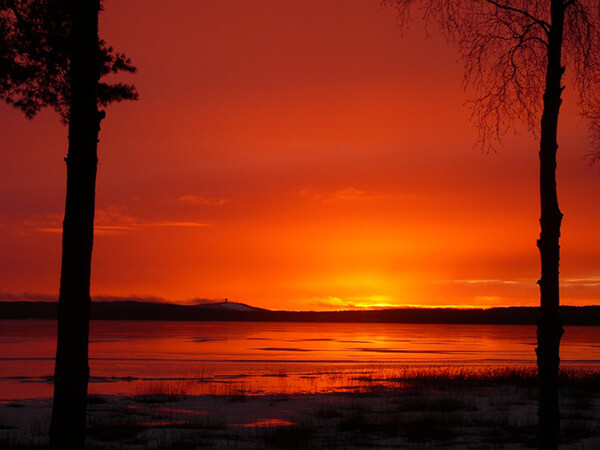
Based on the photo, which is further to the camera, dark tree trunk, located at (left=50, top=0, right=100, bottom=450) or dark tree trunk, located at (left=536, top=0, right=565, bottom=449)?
dark tree trunk, located at (left=536, top=0, right=565, bottom=449)

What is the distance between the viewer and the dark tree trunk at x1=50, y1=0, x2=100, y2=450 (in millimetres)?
9023

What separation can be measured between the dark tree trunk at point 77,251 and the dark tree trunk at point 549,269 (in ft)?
20.7

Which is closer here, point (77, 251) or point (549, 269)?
point (77, 251)

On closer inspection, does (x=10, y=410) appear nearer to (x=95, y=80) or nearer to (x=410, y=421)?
(x=410, y=421)

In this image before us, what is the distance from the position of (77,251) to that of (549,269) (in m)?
6.49

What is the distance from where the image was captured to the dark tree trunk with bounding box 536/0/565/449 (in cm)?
1027

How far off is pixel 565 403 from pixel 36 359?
42019 millimetres

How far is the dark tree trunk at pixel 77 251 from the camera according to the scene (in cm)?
902

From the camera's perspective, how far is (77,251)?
29.7 feet

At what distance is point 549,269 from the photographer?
1026cm

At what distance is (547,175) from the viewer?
411 inches

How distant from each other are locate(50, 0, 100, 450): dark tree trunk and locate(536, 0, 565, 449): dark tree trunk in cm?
630

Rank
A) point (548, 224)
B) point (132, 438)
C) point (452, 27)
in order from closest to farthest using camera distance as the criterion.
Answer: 1. point (548, 224)
2. point (452, 27)
3. point (132, 438)

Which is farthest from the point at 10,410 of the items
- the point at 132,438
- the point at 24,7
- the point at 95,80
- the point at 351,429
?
the point at 95,80
